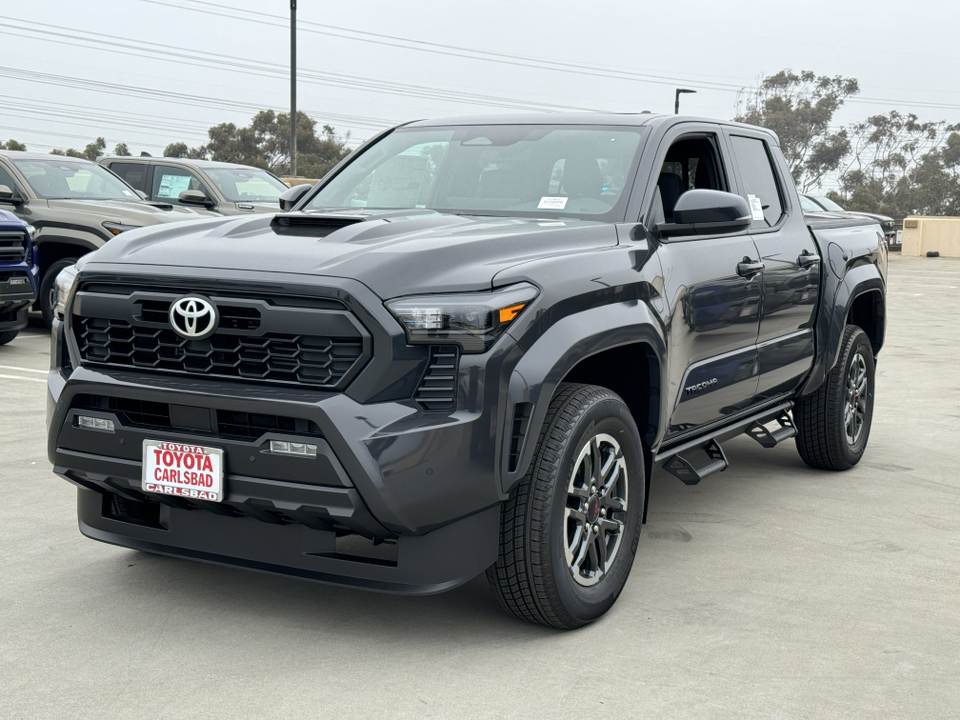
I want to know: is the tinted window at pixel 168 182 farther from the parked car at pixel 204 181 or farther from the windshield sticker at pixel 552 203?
the windshield sticker at pixel 552 203

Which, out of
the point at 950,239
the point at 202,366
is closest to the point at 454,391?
the point at 202,366

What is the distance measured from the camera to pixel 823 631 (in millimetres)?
4078

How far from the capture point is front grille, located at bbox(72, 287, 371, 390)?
3475mm

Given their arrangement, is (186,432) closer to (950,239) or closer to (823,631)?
(823,631)

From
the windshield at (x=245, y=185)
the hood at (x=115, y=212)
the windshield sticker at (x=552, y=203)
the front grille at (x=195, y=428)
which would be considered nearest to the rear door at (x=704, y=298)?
the windshield sticker at (x=552, y=203)

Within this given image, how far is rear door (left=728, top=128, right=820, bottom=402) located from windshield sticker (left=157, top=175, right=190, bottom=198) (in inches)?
399

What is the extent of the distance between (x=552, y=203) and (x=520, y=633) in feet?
5.70

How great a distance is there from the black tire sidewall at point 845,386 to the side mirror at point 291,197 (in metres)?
3.06

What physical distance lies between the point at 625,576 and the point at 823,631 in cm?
70

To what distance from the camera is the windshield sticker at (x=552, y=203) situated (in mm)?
4742

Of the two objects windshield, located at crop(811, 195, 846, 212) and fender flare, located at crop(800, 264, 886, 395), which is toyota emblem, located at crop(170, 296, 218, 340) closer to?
fender flare, located at crop(800, 264, 886, 395)

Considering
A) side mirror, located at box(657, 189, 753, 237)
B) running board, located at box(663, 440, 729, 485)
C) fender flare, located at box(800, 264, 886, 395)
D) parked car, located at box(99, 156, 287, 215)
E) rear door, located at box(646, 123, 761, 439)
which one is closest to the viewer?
side mirror, located at box(657, 189, 753, 237)

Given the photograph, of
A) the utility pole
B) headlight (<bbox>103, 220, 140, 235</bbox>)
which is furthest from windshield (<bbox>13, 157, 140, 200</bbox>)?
the utility pole

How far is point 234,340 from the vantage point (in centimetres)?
362
